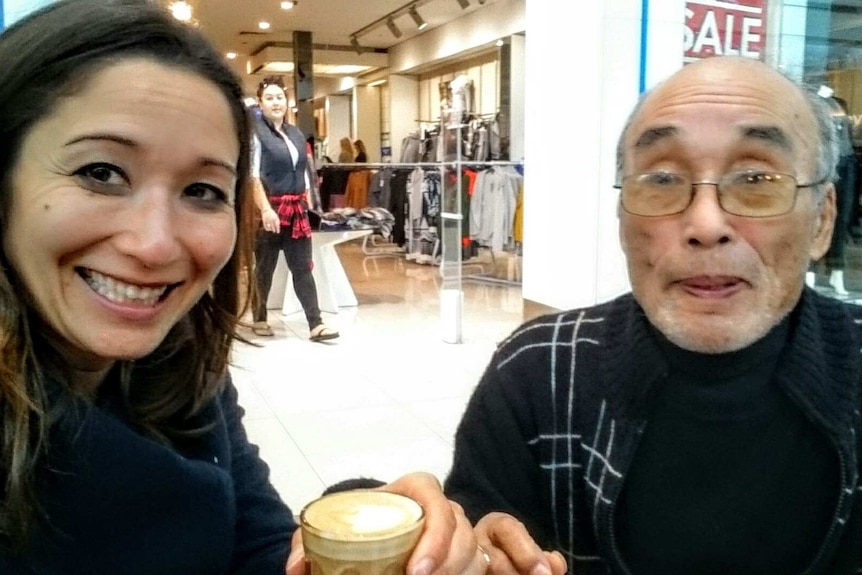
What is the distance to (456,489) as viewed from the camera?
1.23 meters

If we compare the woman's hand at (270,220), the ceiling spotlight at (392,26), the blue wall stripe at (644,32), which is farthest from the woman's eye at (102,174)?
the ceiling spotlight at (392,26)

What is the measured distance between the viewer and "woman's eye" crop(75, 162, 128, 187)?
3.01ft

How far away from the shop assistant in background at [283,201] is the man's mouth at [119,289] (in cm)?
448

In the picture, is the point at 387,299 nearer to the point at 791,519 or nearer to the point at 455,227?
the point at 455,227

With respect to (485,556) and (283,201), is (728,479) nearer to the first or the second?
(485,556)

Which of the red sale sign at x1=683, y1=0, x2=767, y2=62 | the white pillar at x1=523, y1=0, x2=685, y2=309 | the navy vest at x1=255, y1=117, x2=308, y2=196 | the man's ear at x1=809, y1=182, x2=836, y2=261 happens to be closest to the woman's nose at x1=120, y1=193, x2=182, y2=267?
the man's ear at x1=809, y1=182, x2=836, y2=261

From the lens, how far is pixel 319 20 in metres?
12.1

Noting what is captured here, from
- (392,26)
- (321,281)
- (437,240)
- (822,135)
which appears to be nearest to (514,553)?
(822,135)

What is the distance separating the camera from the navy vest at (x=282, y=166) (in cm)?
549

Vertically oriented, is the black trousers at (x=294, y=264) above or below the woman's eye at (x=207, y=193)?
below

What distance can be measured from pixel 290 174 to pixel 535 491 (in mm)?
4610

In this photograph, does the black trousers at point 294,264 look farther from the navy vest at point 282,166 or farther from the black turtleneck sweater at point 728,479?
the black turtleneck sweater at point 728,479

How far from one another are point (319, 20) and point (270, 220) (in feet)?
24.8

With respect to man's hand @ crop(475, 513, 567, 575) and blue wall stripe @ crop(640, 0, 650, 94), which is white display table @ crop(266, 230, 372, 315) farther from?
man's hand @ crop(475, 513, 567, 575)
